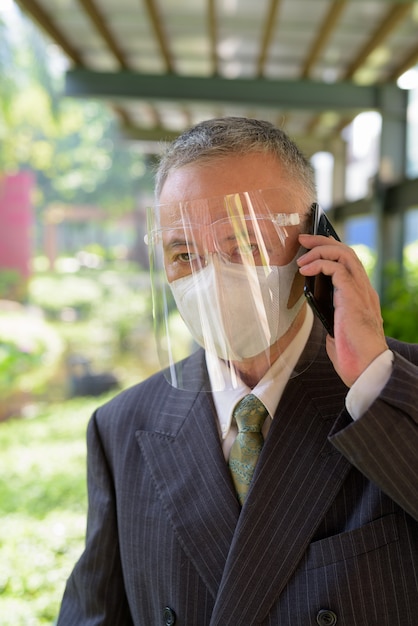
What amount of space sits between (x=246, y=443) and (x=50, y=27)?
3.56m

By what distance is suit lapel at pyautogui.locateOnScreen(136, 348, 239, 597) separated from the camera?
40.7 inches

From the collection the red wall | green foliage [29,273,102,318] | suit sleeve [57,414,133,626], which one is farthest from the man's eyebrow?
green foliage [29,273,102,318]

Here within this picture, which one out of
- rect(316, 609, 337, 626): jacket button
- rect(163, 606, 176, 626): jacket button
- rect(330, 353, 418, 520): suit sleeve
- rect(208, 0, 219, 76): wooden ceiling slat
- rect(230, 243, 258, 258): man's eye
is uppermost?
rect(208, 0, 219, 76): wooden ceiling slat

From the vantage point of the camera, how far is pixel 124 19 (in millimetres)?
3674

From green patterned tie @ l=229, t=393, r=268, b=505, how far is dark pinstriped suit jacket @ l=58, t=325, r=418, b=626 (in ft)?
0.09

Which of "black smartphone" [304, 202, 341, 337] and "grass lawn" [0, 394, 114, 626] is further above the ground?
"black smartphone" [304, 202, 341, 337]

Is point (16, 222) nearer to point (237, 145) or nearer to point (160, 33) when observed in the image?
point (160, 33)

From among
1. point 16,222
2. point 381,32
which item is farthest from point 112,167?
point 381,32

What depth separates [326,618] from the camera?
90 cm

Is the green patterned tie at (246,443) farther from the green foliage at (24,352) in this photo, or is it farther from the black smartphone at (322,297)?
the green foliage at (24,352)

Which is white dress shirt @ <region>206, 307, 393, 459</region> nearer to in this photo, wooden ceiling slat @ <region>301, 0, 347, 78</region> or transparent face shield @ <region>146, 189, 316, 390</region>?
transparent face shield @ <region>146, 189, 316, 390</region>

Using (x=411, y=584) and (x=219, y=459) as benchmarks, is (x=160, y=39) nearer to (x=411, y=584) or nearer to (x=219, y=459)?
(x=219, y=459)

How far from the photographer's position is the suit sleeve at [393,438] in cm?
82

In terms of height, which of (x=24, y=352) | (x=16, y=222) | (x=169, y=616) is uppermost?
(x=16, y=222)
